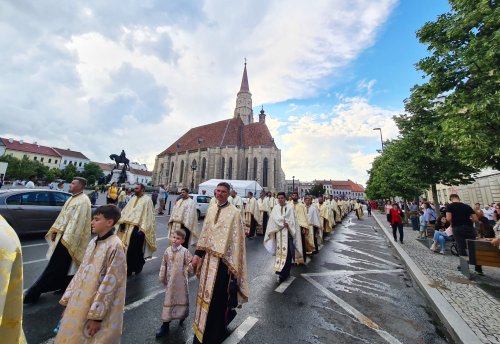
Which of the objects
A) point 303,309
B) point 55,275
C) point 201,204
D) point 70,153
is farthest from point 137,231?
point 70,153

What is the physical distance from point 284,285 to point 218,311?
2449 mm

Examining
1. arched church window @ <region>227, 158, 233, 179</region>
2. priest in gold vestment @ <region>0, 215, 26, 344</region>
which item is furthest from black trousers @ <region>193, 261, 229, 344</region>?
arched church window @ <region>227, 158, 233, 179</region>

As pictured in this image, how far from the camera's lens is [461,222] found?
624 cm

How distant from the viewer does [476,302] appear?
4.30m

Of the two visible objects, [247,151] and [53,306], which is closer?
[53,306]

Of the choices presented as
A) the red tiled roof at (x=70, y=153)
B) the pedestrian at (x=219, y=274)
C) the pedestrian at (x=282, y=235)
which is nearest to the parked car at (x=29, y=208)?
the pedestrian at (x=282, y=235)

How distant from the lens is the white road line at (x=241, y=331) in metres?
2.97

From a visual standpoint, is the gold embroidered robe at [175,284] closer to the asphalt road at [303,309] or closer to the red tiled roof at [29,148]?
the asphalt road at [303,309]

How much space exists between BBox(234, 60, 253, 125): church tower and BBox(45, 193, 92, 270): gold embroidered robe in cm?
5587

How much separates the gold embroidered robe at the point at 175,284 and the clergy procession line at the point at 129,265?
1 centimetres

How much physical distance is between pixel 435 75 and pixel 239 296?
1023cm

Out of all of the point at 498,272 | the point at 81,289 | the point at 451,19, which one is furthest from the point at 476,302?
the point at 451,19

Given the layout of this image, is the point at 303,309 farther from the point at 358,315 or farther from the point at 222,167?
the point at 222,167

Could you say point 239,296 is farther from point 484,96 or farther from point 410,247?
point 410,247
